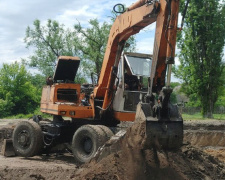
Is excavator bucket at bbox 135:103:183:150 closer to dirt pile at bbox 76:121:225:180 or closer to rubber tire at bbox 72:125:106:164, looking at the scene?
dirt pile at bbox 76:121:225:180

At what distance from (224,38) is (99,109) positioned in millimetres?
23007

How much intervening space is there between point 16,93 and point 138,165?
3473cm

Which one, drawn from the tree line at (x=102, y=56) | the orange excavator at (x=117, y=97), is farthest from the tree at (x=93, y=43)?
the orange excavator at (x=117, y=97)

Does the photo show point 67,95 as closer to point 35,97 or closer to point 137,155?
point 137,155

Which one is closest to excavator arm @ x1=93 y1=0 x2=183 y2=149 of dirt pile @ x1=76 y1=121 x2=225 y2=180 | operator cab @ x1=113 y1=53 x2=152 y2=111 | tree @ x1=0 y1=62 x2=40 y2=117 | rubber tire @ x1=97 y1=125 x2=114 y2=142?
dirt pile @ x1=76 y1=121 x2=225 y2=180

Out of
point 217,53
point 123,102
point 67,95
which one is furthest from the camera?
point 217,53

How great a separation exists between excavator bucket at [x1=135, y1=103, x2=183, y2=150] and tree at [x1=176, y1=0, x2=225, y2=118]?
24.0 m

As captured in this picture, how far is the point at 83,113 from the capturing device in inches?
421

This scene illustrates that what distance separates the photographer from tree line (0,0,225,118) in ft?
101

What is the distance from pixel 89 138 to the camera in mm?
9258

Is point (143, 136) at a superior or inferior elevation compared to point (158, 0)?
inferior

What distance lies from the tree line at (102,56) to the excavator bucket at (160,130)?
23189mm

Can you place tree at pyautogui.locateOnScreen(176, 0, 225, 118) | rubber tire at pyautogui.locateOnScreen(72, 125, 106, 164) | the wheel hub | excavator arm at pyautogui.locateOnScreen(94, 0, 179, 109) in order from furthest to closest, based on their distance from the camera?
1. tree at pyautogui.locateOnScreen(176, 0, 225, 118)
2. the wheel hub
3. rubber tire at pyautogui.locateOnScreen(72, 125, 106, 164)
4. excavator arm at pyautogui.locateOnScreen(94, 0, 179, 109)

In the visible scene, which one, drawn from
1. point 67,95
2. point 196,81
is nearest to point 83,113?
point 67,95
